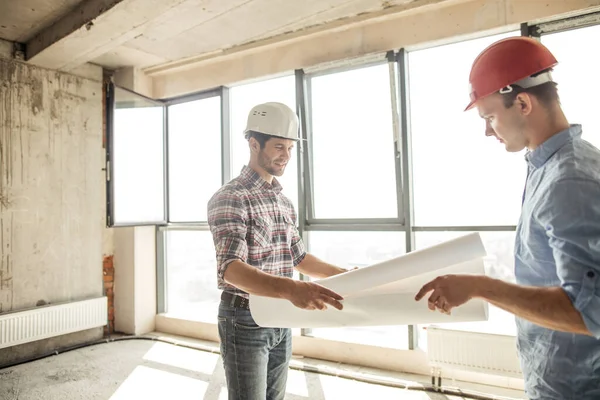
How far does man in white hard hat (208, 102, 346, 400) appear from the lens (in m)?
1.29

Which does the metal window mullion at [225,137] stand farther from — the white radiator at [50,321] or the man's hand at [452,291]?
the man's hand at [452,291]

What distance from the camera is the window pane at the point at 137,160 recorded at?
3.88 meters

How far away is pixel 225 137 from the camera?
4.06m

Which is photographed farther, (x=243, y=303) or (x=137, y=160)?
(x=137, y=160)

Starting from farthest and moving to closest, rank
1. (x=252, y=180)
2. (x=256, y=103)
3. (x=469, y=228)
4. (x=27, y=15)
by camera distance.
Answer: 1. (x=256, y=103)
2. (x=27, y=15)
3. (x=469, y=228)
4. (x=252, y=180)

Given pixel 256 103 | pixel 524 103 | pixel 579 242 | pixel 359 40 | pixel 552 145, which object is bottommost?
pixel 579 242

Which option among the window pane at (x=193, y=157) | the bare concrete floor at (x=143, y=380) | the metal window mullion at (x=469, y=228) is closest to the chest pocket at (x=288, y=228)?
the bare concrete floor at (x=143, y=380)

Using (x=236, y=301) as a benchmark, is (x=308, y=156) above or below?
above

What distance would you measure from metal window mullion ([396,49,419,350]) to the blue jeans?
1.92 m

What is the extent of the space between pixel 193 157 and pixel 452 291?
3846 millimetres

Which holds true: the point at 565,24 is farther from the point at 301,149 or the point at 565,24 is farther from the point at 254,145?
the point at 254,145

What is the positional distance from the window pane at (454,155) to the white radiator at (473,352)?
2.64 ft

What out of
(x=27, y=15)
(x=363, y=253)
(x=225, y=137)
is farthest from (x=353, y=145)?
(x=27, y=15)

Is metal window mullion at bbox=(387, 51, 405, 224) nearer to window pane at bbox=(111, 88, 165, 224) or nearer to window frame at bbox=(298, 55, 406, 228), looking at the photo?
window frame at bbox=(298, 55, 406, 228)
